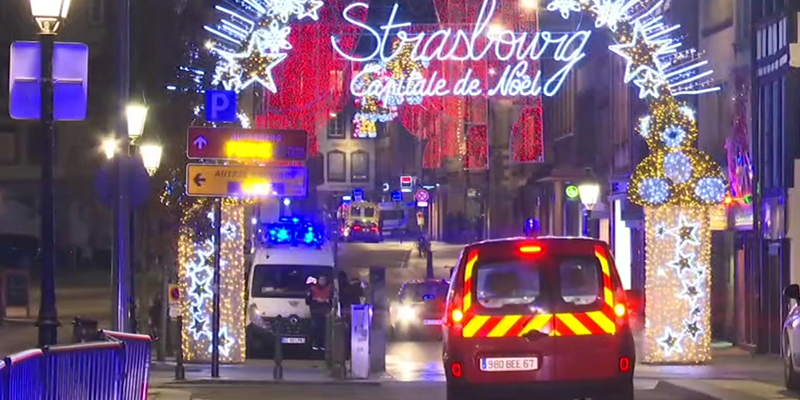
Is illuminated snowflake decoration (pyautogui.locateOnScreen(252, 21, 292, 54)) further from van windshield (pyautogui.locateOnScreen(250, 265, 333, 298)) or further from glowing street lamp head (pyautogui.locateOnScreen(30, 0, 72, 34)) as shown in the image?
glowing street lamp head (pyautogui.locateOnScreen(30, 0, 72, 34))

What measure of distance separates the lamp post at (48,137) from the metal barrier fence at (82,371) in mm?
598

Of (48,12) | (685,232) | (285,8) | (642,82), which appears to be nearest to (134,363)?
(48,12)

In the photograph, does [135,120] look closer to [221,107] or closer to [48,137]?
[221,107]

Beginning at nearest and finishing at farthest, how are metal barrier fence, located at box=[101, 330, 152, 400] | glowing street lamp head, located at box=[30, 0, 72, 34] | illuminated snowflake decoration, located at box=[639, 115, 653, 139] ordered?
glowing street lamp head, located at box=[30, 0, 72, 34]
metal barrier fence, located at box=[101, 330, 152, 400]
illuminated snowflake decoration, located at box=[639, 115, 653, 139]

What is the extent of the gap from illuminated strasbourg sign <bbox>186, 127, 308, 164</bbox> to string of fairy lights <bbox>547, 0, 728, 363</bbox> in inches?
247

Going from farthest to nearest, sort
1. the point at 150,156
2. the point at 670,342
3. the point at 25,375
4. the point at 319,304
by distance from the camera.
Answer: the point at 319,304, the point at 150,156, the point at 670,342, the point at 25,375

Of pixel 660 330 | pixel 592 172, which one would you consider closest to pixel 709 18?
pixel 660 330

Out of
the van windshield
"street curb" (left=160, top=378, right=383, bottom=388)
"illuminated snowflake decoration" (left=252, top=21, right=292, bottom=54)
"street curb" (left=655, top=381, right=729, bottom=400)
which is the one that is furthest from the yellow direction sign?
the van windshield

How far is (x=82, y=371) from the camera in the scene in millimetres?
12500

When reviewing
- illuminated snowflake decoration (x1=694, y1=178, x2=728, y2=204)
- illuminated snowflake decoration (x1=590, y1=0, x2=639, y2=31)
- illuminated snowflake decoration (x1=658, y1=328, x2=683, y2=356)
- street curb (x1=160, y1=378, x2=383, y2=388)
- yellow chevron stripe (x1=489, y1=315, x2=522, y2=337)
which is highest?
illuminated snowflake decoration (x1=590, y1=0, x2=639, y2=31)

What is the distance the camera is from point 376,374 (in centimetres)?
2439

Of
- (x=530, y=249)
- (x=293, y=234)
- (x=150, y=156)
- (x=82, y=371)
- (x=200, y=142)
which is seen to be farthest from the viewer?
(x=293, y=234)

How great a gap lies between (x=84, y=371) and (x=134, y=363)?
7.54 feet

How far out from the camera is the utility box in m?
23.5
